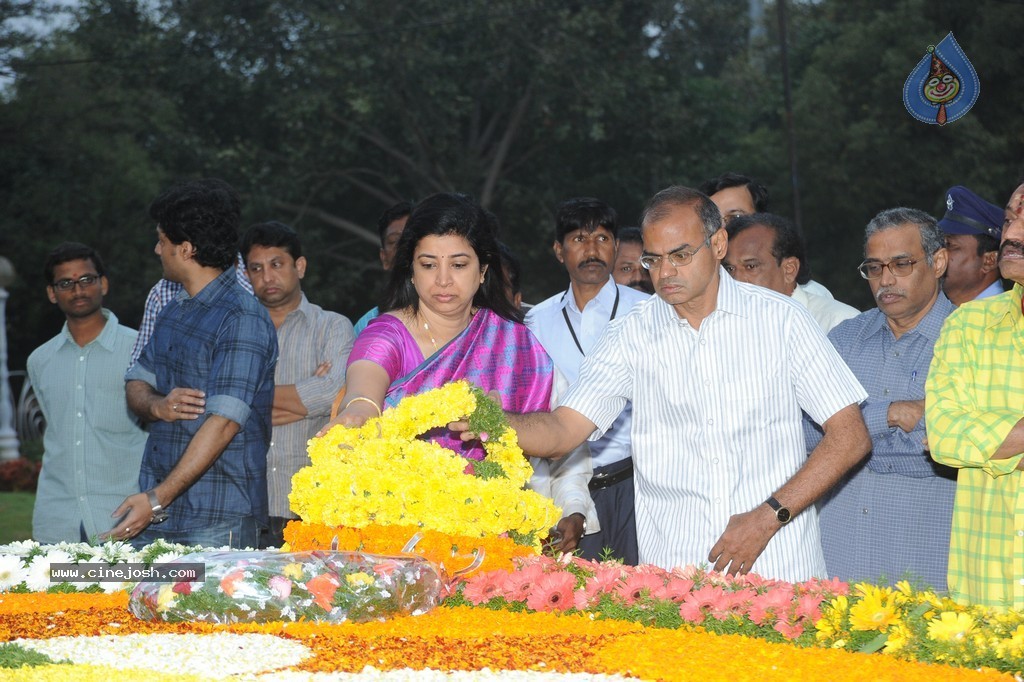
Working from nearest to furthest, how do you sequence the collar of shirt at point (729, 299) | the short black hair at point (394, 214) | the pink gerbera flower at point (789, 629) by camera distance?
the pink gerbera flower at point (789, 629)
the collar of shirt at point (729, 299)
the short black hair at point (394, 214)

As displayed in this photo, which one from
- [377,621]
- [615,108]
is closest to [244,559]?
[377,621]

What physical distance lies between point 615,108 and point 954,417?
21078 millimetres

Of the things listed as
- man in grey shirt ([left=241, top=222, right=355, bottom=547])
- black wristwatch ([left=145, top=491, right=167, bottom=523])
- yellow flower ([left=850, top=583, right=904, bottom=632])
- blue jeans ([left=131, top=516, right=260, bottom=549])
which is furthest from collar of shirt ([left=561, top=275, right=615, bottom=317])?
yellow flower ([left=850, top=583, right=904, bottom=632])

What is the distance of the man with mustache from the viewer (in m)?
3.39

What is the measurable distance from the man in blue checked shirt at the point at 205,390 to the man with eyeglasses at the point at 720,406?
1.28 m

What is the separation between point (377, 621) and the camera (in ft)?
11.0

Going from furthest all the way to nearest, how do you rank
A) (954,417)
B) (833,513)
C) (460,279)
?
(833,513) < (460,279) < (954,417)

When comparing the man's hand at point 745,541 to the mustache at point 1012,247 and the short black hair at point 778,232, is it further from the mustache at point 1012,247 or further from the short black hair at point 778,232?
the short black hair at point 778,232

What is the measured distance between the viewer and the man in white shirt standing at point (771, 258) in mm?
5520

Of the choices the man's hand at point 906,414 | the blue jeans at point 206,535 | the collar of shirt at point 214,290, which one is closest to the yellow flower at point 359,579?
the blue jeans at point 206,535

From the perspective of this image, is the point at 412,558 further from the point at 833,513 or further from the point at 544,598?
the point at 833,513

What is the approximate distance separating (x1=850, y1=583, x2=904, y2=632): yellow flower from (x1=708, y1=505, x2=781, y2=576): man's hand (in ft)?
2.10

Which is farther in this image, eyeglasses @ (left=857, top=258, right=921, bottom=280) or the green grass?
the green grass
